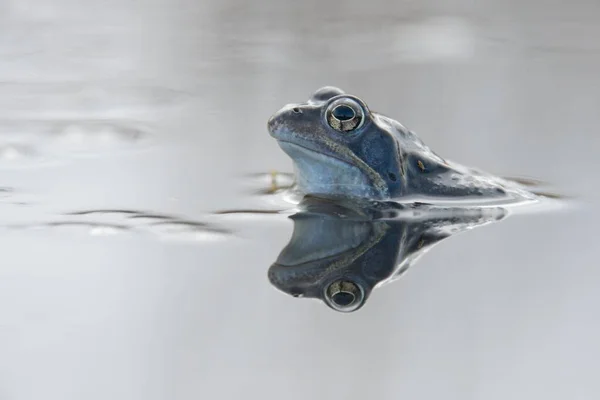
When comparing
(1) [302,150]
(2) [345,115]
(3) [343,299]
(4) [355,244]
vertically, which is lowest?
(3) [343,299]

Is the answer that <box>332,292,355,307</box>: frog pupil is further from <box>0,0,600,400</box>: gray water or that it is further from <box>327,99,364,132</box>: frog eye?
<box>327,99,364,132</box>: frog eye

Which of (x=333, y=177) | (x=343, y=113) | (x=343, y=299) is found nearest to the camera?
(x=343, y=299)

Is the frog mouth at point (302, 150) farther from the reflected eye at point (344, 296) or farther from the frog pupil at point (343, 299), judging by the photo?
the frog pupil at point (343, 299)

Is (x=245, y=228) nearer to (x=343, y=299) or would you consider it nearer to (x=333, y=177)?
(x=333, y=177)

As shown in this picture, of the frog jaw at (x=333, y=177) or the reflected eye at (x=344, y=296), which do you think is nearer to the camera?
the reflected eye at (x=344, y=296)

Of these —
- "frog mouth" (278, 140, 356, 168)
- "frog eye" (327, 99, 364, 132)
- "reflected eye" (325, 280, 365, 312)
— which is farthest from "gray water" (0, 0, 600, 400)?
"frog eye" (327, 99, 364, 132)

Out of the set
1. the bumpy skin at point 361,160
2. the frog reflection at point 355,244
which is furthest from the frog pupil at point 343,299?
the bumpy skin at point 361,160

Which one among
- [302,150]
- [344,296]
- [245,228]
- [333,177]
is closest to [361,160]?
[333,177]

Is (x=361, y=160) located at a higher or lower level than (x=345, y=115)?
lower
